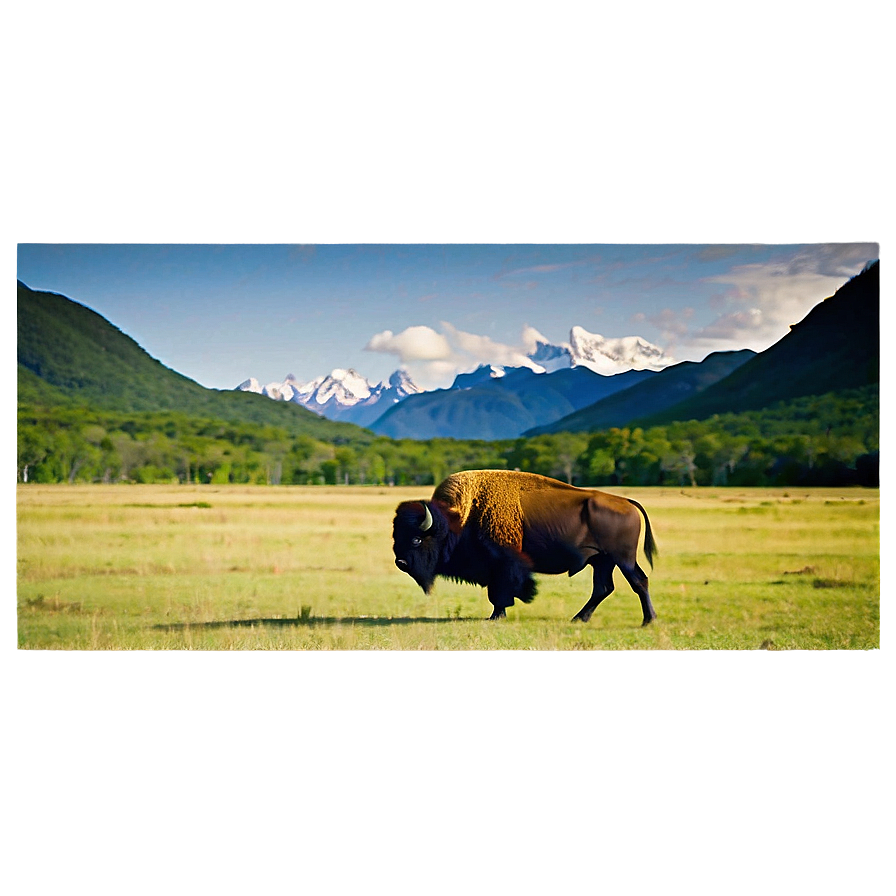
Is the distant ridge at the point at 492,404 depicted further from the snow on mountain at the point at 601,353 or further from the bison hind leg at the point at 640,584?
the bison hind leg at the point at 640,584

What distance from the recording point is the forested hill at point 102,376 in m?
8.94

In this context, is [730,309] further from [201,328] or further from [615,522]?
[201,328]

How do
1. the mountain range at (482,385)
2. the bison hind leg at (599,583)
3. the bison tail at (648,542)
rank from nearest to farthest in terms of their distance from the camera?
the bison hind leg at (599,583) < the bison tail at (648,542) < the mountain range at (482,385)

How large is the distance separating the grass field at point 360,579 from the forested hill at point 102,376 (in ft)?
2.53

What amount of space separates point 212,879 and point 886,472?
21.8 feet

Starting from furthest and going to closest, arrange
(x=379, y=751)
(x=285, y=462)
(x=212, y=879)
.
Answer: (x=285, y=462) < (x=379, y=751) < (x=212, y=879)

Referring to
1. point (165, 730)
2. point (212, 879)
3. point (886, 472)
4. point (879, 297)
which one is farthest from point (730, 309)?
point (212, 879)

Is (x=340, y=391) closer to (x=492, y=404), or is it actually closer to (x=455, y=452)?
(x=455, y=452)

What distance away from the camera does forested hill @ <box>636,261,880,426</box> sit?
28.4 ft

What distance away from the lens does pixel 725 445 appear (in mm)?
9195

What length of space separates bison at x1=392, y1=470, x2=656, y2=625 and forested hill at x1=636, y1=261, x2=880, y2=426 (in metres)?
1.35

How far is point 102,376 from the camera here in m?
9.26

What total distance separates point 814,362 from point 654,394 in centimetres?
140

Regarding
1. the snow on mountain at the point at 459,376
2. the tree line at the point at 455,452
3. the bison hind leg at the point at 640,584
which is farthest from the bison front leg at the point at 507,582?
the snow on mountain at the point at 459,376
